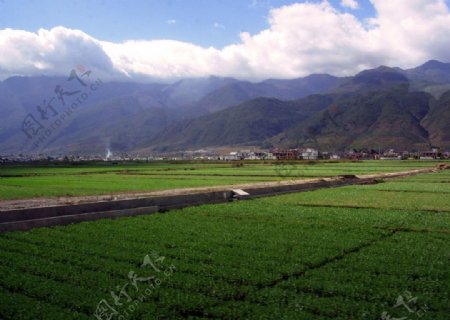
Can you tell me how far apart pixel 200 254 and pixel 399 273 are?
6.06 m

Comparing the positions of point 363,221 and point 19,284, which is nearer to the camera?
point 19,284

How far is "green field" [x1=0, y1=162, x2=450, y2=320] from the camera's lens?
10.1m

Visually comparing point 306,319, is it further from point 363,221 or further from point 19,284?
point 363,221

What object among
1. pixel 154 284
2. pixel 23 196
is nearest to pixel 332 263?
pixel 154 284

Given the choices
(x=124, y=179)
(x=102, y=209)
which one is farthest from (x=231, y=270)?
(x=124, y=179)

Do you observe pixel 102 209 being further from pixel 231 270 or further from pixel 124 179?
pixel 124 179

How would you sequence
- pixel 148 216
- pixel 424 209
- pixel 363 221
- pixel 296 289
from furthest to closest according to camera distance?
pixel 424 209, pixel 148 216, pixel 363 221, pixel 296 289

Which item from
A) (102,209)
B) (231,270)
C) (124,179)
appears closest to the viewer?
(231,270)

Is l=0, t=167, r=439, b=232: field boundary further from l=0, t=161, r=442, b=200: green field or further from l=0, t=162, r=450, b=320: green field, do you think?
l=0, t=161, r=442, b=200: green field

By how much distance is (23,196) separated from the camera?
36.3 metres

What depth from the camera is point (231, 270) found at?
13.0 meters

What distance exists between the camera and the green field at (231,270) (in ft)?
33.2

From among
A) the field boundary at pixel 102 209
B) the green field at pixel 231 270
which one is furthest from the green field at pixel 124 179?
the green field at pixel 231 270

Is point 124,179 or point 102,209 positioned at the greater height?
point 102,209
